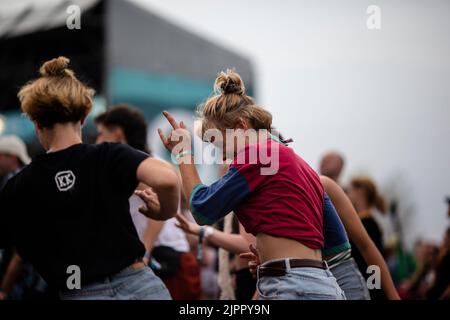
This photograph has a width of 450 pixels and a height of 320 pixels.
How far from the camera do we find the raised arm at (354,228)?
3.38m

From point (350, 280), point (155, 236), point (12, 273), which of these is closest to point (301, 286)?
point (350, 280)

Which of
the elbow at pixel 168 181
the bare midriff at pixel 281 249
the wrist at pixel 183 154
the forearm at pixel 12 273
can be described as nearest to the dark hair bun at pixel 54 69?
the wrist at pixel 183 154

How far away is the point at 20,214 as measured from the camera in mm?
2484

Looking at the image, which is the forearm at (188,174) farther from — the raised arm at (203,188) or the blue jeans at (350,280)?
the blue jeans at (350,280)

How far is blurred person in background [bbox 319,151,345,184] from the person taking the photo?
17.9 feet

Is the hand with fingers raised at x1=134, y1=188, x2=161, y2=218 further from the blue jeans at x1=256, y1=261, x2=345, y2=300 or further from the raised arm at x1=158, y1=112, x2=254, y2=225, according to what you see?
the blue jeans at x1=256, y1=261, x2=345, y2=300

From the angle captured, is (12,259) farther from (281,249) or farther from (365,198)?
(281,249)

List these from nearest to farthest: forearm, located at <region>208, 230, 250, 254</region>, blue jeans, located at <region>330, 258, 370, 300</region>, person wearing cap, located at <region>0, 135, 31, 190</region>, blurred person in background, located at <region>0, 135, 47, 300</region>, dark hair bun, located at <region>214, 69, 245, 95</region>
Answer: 1. dark hair bun, located at <region>214, 69, 245, 95</region>
2. blue jeans, located at <region>330, 258, 370, 300</region>
3. forearm, located at <region>208, 230, 250, 254</region>
4. blurred person in background, located at <region>0, 135, 47, 300</region>
5. person wearing cap, located at <region>0, 135, 31, 190</region>

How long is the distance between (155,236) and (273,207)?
167cm

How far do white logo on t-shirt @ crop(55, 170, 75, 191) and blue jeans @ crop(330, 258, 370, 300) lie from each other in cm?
161

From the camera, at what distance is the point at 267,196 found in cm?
250

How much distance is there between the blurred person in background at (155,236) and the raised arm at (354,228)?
3.71 feet

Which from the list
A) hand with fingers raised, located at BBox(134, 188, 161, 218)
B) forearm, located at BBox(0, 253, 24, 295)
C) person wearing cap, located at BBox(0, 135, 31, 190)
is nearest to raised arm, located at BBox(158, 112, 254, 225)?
hand with fingers raised, located at BBox(134, 188, 161, 218)

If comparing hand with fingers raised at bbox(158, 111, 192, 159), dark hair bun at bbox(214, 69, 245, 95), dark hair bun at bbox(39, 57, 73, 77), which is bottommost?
→ hand with fingers raised at bbox(158, 111, 192, 159)
